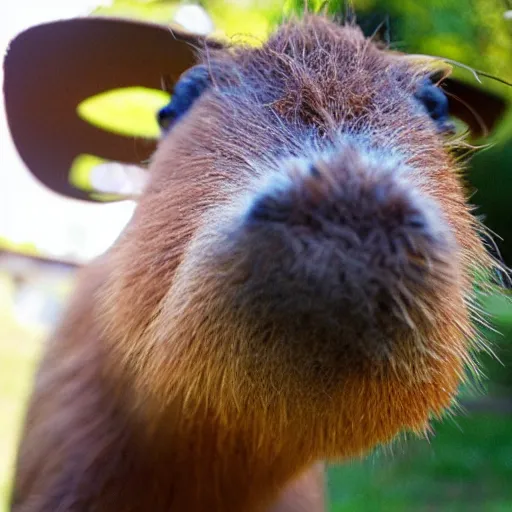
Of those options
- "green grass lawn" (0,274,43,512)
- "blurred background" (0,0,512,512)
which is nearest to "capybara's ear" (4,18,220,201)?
"blurred background" (0,0,512,512)

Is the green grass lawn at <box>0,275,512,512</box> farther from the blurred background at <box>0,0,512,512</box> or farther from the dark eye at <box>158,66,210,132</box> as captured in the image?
the dark eye at <box>158,66,210,132</box>

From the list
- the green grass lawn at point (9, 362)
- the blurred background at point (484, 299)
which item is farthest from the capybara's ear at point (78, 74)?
the green grass lawn at point (9, 362)

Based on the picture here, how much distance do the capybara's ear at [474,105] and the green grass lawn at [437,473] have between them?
1.44ft

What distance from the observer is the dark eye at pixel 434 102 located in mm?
598

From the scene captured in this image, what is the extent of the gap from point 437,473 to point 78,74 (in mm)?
875

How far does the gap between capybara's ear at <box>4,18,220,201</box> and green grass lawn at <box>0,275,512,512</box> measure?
0.36 m

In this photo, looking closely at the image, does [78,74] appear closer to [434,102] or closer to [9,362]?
[434,102]

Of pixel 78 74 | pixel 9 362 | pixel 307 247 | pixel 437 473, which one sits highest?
pixel 307 247

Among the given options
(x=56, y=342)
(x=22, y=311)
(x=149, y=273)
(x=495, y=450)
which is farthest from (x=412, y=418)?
(x=22, y=311)

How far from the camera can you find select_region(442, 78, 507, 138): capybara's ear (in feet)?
2.35

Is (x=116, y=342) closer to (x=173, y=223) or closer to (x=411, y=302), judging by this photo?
(x=173, y=223)

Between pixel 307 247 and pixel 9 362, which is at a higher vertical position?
pixel 307 247

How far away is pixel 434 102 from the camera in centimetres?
61

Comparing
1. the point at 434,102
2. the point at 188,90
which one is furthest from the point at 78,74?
the point at 434,102
